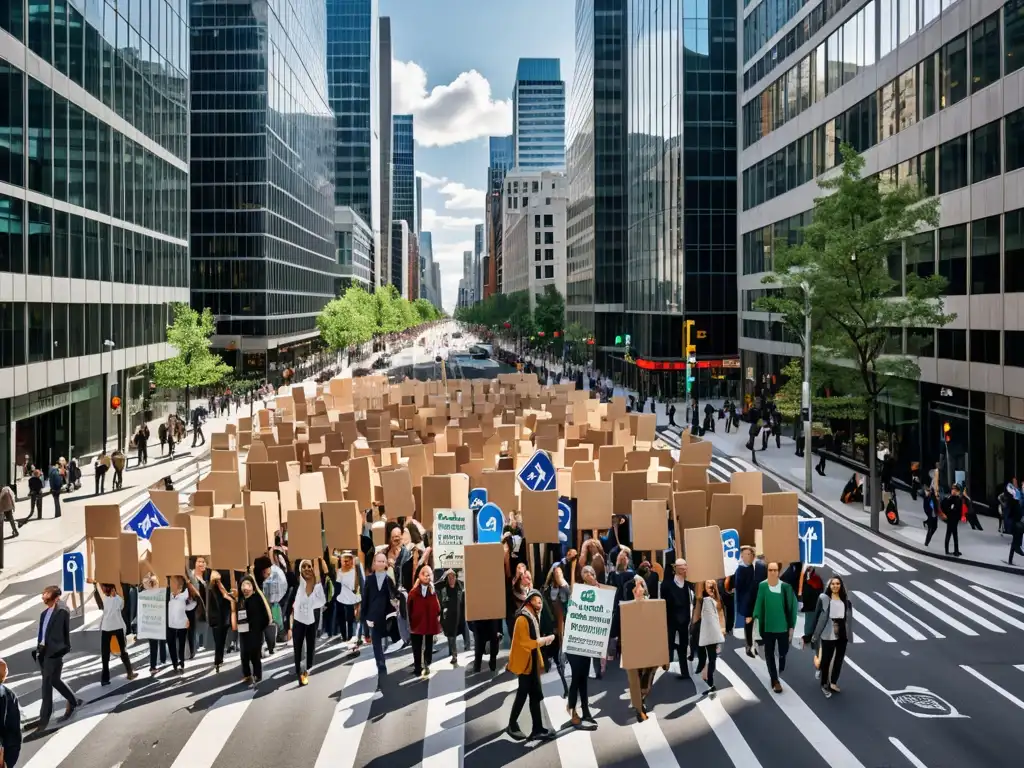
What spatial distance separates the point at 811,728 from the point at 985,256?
21.8 metres

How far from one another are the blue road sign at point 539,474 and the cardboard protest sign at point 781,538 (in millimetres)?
4467

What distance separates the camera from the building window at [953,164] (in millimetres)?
30688

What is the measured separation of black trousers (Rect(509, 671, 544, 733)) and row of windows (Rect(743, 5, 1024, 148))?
23.6 metres

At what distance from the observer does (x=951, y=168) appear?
31578 mm

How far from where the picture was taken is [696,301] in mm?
75312

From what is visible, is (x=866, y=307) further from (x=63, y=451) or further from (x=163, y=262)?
(x=163, y=262)

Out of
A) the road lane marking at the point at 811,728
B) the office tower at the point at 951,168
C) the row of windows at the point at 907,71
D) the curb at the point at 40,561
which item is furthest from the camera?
the row of windows at the point at 907,71

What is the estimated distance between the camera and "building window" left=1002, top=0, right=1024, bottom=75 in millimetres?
26984

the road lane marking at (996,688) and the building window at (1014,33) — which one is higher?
the building window at (1014,33)

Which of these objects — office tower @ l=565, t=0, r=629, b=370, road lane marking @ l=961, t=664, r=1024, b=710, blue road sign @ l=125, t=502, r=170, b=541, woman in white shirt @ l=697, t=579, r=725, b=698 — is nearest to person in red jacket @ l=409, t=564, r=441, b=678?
woman in white shirt @ l=697, t=579, r=725, b=698

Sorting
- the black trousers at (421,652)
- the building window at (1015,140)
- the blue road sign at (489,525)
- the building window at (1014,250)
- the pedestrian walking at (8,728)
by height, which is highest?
→ the building window at (1015,140)

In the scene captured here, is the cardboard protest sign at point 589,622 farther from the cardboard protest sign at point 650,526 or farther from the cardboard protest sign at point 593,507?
the cardboard protest sign at point 593,507

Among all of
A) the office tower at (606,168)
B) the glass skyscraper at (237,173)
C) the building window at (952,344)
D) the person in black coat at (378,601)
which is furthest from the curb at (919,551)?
the office tower at (606,168)

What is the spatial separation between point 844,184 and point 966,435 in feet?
29.2
